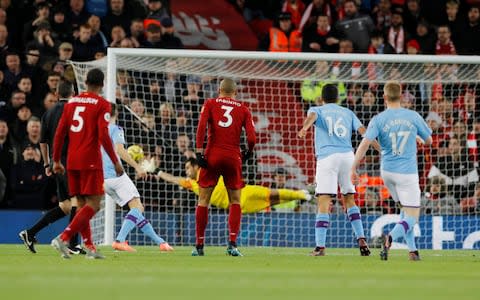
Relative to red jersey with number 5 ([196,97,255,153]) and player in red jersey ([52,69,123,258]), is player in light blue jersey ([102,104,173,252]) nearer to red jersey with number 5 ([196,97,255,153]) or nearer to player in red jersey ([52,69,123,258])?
red jersey with number 5 ([196,97,255,153])

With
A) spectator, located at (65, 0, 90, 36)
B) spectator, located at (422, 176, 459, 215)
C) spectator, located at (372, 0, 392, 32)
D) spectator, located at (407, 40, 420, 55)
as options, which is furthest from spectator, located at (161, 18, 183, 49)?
spectator, located at (422, 176, 459, 215)

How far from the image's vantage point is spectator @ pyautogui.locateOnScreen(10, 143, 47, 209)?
64.1 feet

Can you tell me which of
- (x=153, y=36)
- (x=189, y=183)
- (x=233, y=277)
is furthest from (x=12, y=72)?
(x=233, y=277)

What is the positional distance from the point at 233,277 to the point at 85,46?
11.9 m

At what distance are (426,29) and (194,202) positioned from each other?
18.8 feet

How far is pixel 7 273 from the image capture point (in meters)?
10.4

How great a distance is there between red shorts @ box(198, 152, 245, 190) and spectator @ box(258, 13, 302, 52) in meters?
8.13

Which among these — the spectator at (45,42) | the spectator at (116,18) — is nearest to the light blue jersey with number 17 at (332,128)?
the spectator at (45,42)

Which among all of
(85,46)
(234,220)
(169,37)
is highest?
(169,37)

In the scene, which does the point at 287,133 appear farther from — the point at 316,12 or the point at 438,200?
the point at 316,12

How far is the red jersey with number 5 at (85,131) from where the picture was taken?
41.2 feet

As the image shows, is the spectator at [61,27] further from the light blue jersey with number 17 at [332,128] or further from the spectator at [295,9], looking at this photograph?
the light blue jersey with number 17 at [332,128]

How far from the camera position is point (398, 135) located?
13.8 meters

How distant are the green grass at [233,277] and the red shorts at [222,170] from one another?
0.86m
